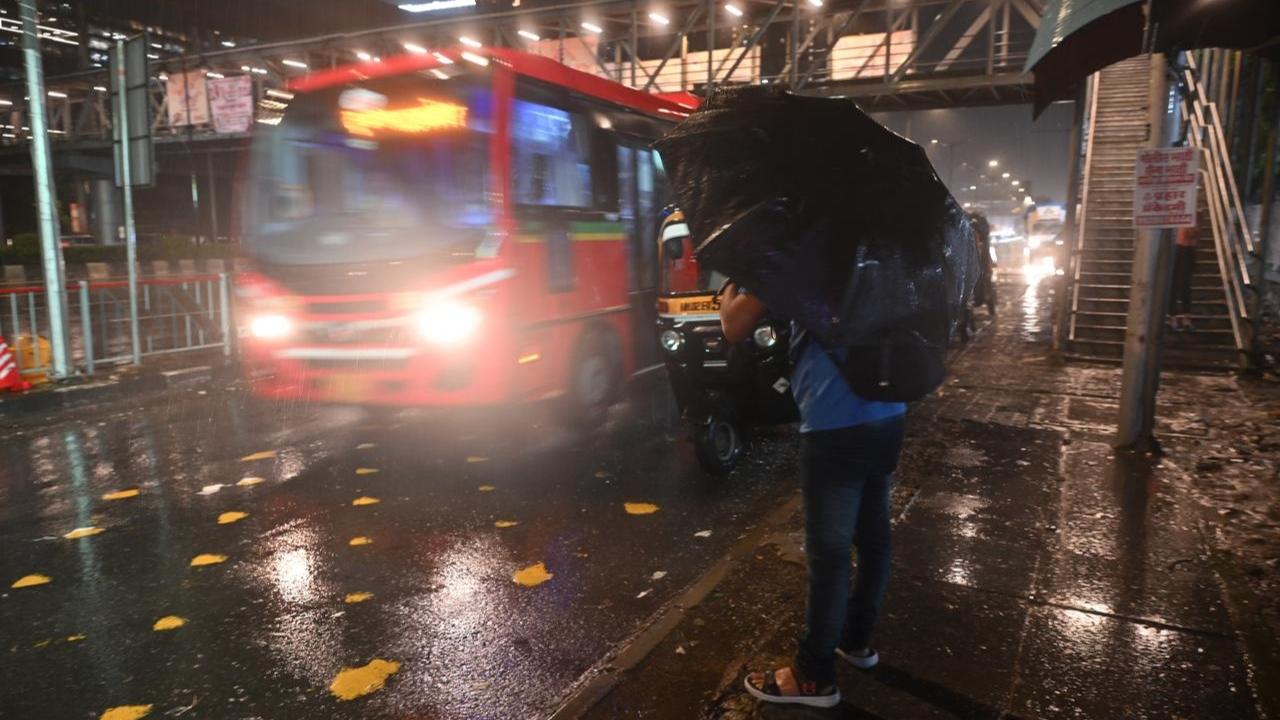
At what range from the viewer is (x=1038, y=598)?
12.7 feet

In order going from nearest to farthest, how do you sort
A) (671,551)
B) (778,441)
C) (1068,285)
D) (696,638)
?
(696,638) → (671,551) → (778,441) → (1068,285)

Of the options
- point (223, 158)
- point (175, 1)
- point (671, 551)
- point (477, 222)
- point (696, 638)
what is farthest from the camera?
point (223, 158)

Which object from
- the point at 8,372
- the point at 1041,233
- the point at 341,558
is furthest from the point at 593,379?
the point at 1041,233

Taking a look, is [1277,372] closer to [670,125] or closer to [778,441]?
[778,441]

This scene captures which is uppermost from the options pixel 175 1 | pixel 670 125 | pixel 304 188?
pixel 175 1

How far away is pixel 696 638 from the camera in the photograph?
3.54m

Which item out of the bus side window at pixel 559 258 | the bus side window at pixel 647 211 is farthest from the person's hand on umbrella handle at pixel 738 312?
the bus side window at pixel 647 211

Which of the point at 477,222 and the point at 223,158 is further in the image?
the point at 223,158

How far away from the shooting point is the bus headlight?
264 inches

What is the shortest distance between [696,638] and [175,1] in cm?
4279

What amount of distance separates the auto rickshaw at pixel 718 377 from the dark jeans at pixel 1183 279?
7733 mm

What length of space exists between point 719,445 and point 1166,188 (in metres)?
3.90

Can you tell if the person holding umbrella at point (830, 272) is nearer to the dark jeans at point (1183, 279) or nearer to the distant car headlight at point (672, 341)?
the distant car headlight at point (672, 341)

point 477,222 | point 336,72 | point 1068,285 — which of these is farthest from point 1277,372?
point 336,72
